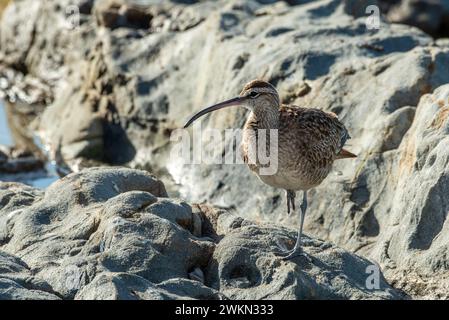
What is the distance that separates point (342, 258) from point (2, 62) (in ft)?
59.0

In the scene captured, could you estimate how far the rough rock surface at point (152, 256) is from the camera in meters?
8.21

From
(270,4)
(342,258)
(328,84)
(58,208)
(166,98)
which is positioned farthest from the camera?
(270,4)

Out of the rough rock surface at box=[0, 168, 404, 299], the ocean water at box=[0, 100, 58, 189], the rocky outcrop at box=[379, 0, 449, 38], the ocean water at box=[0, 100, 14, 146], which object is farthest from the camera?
the rocky outcrop at box=[379, 0, 449, 38]

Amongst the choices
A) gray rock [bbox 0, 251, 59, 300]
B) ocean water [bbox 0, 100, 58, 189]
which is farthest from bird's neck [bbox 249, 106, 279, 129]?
ocean water [bbox 0, 100, 58, 189]

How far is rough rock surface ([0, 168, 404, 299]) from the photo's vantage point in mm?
8211

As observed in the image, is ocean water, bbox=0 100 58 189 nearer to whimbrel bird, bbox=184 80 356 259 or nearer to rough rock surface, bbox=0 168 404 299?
rough rock surface, bbox=0 168 404 299

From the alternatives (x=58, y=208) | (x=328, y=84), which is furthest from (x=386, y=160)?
(x=58, y=208)

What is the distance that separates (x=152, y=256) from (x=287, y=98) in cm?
653

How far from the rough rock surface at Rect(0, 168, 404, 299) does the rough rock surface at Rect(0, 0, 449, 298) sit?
4.79 ft

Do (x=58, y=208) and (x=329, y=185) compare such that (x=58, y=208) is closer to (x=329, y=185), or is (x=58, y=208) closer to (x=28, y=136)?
(x=329, y=185)

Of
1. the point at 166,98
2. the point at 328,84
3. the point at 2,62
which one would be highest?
the point at 328,84

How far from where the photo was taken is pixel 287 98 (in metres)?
14.6

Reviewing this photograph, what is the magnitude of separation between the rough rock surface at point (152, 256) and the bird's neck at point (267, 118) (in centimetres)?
103

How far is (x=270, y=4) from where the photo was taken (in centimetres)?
1875
